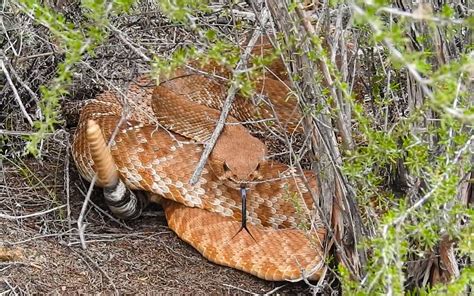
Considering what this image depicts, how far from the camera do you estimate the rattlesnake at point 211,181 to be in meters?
3.66

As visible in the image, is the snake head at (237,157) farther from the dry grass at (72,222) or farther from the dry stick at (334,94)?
the dry stick at (334,94)

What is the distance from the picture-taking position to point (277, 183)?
4031 mm

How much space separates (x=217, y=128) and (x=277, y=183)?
418 mm

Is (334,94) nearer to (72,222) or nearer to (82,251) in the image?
(82,251)

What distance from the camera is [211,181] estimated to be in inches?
161

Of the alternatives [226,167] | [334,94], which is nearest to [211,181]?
[226,167]

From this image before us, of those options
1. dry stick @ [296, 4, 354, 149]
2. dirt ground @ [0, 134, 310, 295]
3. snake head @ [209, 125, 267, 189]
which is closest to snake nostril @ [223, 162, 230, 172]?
snake head @ [209, 125, 267, 189]

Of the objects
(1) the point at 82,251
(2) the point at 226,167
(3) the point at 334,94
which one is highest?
(3) the point at 334,94

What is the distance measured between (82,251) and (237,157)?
86 centimetres

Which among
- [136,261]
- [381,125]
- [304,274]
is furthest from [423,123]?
[136,261]

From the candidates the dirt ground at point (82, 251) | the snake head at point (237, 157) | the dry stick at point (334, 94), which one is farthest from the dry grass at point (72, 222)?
the dry stick at point (334, 94)

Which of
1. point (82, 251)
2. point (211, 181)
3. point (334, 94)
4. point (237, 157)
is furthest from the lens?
point (211, 181)

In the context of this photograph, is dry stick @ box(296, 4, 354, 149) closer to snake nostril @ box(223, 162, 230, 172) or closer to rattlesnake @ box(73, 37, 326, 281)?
rattlesnake @ box(73, 37, 326, 281)

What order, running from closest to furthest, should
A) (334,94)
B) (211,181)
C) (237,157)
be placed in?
(334,94) → (237,157) → (211,181)
